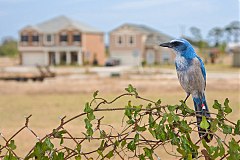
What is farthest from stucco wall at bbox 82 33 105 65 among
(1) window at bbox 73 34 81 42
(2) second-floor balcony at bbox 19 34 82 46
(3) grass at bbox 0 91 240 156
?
(3) grass at bbox 0 91 240 156

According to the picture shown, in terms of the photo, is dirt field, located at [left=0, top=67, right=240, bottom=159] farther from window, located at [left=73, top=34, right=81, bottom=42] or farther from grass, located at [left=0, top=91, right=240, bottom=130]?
window, located at [left=73, top=34, right=81, bottom=42]

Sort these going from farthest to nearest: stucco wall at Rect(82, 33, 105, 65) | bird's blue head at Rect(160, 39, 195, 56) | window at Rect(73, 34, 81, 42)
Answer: stucco wall at Rect(82, 33, 105, 65)
window at Rect(73, 34, 81, 42)
bird's blue head at Rect(160, 39, 195, 56)

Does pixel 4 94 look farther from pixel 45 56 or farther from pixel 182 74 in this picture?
pixel 45 56

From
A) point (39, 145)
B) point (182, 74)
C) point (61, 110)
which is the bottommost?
point (61, 110)

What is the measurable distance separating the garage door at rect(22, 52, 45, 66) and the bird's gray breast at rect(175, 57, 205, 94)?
5873 cm

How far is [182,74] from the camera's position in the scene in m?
2.43

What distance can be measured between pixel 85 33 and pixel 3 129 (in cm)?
4548

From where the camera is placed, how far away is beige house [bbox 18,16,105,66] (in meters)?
57.9

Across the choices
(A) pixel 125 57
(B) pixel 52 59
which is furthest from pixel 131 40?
(B) pixel 52 59

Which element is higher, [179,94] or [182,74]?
[182,74]

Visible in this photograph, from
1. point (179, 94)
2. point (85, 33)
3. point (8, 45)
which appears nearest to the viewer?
point (179, 94)

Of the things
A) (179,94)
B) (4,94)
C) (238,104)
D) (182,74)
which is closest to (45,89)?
(4,94)

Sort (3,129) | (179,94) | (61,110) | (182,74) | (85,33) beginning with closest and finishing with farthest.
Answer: (182,74) → (3,129) → (61,110) → (179,94) → (85,33)

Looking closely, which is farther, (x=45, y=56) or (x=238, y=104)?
(x=45, y=56)
